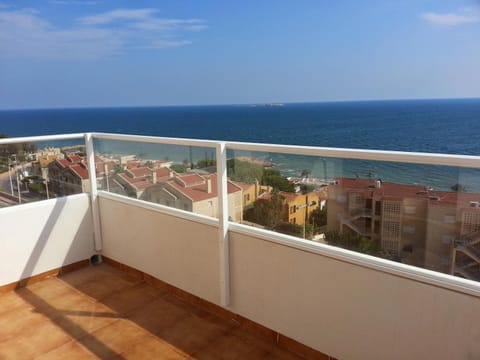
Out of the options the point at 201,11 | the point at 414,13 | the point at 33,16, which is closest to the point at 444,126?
the point at 414,13

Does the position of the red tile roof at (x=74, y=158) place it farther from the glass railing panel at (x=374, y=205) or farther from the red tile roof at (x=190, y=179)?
the glass railing panel at (x=374, y=205)

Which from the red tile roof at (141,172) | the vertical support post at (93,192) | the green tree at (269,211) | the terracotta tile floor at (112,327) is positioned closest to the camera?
the green tree at (269,211)

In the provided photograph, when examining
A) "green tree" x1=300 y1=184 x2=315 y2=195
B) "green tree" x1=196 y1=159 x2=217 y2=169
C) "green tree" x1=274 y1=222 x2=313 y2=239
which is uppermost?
Answer: "green tree" x1=196 y1=159 x2=217 y2=169

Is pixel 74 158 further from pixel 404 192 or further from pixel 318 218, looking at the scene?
pixel 404 192

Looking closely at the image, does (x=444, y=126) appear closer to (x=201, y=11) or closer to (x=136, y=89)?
(x=201, y=11)

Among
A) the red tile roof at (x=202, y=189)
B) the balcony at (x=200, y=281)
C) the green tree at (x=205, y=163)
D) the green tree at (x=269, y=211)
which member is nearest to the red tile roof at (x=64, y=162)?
the balcony at (x=200, y=281)

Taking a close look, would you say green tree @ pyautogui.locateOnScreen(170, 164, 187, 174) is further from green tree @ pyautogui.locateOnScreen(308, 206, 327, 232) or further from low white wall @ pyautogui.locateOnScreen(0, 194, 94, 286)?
low white wall @ pyautogui.locateOnScreen(0, 194, 94, 286)

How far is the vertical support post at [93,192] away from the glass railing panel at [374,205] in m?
1.63

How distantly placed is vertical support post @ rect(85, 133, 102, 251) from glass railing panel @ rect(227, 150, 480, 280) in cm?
163

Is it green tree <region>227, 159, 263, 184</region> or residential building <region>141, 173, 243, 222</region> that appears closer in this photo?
green tree <region>227, 159, 263, 184</region>

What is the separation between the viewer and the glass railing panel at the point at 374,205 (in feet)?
5.10

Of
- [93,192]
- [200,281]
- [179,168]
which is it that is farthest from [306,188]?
[93,192]

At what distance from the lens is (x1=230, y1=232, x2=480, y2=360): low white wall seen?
5.31ft

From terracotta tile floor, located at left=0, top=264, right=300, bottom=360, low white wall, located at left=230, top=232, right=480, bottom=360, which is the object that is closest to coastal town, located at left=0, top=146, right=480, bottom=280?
low white wall, located at left=230, top=232, right=480, bottom=360
